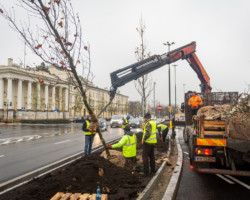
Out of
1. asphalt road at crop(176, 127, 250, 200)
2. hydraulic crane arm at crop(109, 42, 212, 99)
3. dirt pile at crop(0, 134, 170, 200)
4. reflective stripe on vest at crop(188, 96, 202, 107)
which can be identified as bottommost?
asphalt road at crop(176, 127, 250, 200)

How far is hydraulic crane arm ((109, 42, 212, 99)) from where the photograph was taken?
34.0 ft

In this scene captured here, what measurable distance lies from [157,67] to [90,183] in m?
8.13

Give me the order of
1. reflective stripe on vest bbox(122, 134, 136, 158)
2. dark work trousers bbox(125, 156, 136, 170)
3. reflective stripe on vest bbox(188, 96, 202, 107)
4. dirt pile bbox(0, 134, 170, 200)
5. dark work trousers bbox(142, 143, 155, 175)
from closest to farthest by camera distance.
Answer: dirt pile bbox(0, 134, 170, 200)
dark work trousers bbox(142, 143, 155, 175)
reflective stripe on vest bbox(122, 134, 136, 158)
dark work trousers bbox(125, 156, 136, 170)
reflective stripe on vest bbox(188, 96, 202, 107)

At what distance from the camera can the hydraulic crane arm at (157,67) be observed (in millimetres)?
10359

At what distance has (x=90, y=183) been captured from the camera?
498cm

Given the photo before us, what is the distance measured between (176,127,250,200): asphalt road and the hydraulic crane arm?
Result: 5.01 meters

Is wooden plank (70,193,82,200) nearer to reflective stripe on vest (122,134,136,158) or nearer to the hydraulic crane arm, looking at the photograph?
reflective stripe on vest (122,134,136,158)

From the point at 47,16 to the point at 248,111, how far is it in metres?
5.04

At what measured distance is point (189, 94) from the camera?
11.7m

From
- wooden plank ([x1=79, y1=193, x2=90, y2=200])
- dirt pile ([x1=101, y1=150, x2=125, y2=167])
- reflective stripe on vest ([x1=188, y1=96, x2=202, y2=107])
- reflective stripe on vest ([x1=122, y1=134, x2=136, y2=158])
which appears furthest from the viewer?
Result: reflective stripe on vest ([x1=188, y1=96, x2=202, y2=107])

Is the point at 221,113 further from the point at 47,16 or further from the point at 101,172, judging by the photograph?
the point at 47,16

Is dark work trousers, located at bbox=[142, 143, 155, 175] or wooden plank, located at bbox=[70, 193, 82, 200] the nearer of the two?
wooden plank, located at bbox=[70, 193, 82, 200]

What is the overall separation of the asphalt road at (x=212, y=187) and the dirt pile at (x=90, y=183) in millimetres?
1020

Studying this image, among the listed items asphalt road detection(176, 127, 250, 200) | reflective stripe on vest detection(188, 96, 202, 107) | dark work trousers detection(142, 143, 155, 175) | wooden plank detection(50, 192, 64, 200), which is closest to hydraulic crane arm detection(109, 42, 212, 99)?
reflective stripe on vest detection(188, 96, 202, 107)
